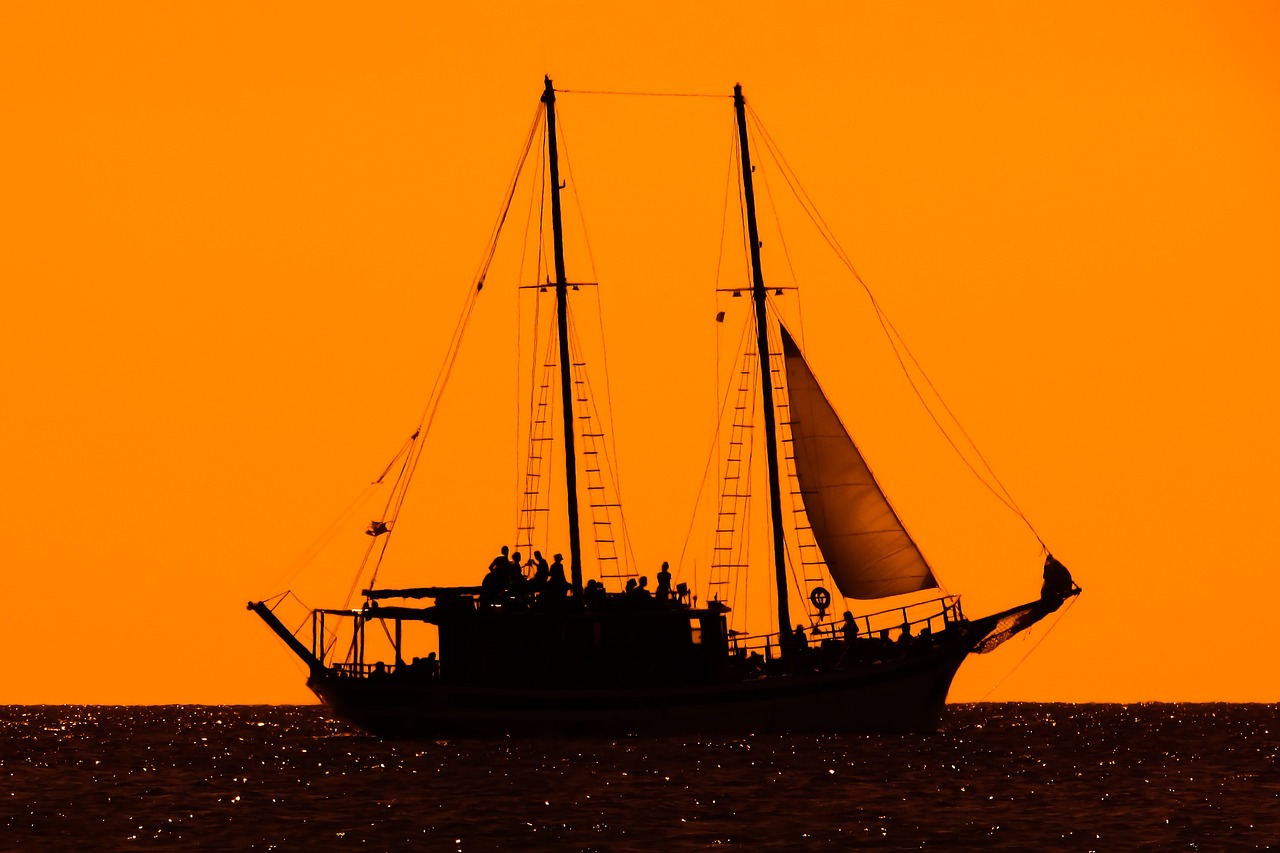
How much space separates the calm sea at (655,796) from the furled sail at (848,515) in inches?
185

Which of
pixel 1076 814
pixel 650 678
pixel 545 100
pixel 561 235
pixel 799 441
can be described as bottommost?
pixel 1076 814

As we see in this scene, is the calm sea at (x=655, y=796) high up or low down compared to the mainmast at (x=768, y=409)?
down

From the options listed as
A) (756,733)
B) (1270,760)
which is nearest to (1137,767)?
(1270,760)

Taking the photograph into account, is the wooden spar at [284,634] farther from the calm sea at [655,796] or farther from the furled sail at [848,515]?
the furled sail at [848,515]

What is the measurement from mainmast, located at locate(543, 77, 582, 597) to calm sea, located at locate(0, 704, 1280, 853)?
603cm

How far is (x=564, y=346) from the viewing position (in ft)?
212

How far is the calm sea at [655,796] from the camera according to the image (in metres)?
40.6

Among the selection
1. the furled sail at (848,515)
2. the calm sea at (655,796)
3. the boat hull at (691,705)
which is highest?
the furled sail at (848,515)

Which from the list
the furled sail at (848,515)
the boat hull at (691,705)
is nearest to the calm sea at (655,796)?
the boat hull at (691,705)

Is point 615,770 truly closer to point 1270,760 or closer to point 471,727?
point 471,727

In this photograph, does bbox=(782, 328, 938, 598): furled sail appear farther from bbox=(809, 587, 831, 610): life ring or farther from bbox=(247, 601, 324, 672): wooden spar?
bbox=(247, 601, 324, 672): wooden spar

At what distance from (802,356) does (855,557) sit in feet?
20.6

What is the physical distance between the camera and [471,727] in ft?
204

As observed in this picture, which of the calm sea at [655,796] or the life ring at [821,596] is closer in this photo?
the calm sea at [655,796]
